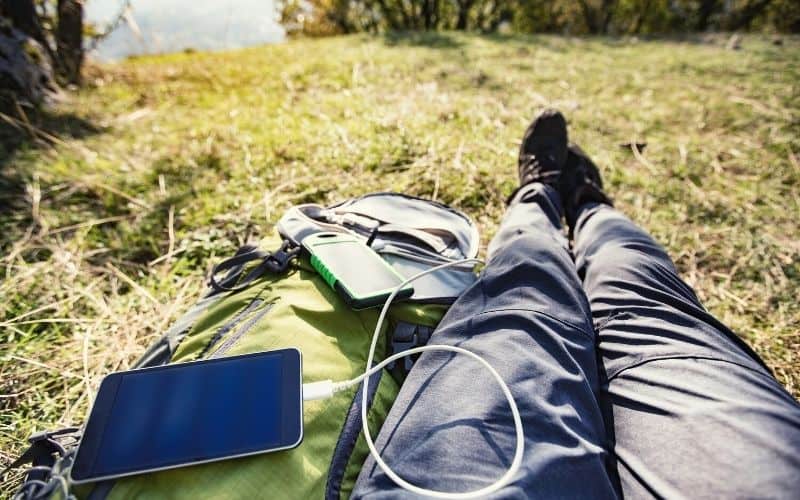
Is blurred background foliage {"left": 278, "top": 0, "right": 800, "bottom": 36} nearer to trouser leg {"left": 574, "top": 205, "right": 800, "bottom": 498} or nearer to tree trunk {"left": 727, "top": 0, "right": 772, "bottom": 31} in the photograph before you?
tree trunk {"left": 727, "top": 0, "right": 772, "bottom": 31}

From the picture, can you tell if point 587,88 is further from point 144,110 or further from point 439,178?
point 144,110

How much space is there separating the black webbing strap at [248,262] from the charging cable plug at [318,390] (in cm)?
58

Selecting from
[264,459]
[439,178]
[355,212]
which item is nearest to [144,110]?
[439,178]

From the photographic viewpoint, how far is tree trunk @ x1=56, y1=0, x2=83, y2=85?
468cm

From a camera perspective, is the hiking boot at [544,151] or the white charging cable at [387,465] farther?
the hiking boot at [544,151]

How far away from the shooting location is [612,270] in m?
1.70

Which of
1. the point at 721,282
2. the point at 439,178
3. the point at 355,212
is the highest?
the point at 355,212

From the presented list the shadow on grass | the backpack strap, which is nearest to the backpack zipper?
the backpack strap

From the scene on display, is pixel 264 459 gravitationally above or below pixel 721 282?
above

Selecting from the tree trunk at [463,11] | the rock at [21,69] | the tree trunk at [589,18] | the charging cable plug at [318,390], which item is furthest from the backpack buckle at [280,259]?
the tree trunk at [589,18]

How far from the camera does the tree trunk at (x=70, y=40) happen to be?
184 inches

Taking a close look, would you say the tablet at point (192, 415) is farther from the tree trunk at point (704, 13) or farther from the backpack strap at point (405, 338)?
the tree trunk at point (704, 13)

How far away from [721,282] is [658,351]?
144cm

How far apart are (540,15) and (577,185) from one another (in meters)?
18.6
